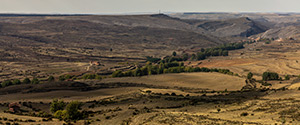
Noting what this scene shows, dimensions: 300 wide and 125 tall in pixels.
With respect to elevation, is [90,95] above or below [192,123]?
below

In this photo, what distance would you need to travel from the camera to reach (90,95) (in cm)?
7319

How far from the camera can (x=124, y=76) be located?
359 ft

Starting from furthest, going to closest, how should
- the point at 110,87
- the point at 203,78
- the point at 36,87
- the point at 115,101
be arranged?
the point at 203,78
the point at 110,87
the point at 36,87
the point at 115,101

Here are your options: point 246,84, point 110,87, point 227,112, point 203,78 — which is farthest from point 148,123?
point 203,78

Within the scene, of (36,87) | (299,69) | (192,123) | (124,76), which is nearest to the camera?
(192,123)

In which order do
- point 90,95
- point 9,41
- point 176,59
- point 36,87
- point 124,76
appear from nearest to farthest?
1. point 90,95
2. point 36,87
3. point 124,76
4. point 176,59
5. point 9,41

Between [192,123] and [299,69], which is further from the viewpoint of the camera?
[299,69]

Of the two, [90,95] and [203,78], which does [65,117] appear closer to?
[90,95]

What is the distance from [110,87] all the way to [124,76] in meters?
24.6

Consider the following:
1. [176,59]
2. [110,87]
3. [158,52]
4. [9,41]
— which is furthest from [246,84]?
[9,41]

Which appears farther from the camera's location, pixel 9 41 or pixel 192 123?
pixel 9 41

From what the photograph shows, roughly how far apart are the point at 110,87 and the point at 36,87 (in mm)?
19278

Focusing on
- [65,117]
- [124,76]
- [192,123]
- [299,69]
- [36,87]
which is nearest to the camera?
[192,123]

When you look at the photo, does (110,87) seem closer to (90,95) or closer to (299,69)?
(90,95)
